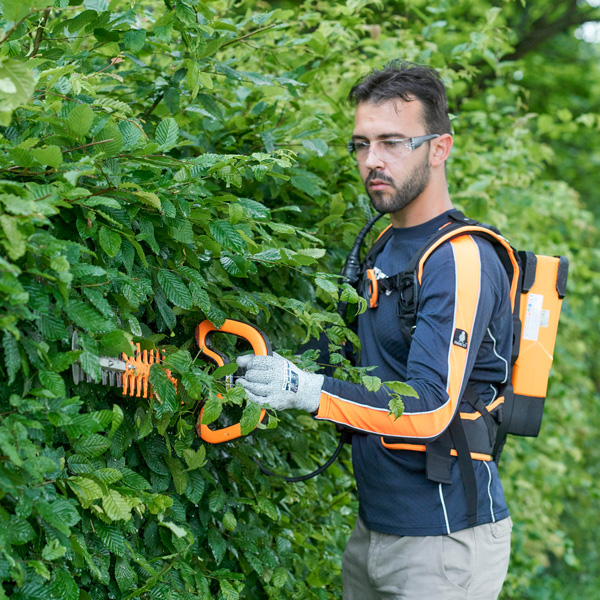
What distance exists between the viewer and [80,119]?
1543 millimetres

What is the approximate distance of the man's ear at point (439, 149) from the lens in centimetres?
269

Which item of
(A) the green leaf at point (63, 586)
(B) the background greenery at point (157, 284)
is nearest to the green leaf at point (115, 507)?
(B) the background greenery at point (157, 284)

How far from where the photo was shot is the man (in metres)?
2.12

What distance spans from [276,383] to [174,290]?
15.0 inches

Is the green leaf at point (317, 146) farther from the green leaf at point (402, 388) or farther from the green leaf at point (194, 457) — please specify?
the green leaf at point (194, 457)

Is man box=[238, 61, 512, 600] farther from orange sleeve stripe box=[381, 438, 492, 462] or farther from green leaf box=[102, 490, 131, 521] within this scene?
green leaf box=[102, 490, 131, 521]

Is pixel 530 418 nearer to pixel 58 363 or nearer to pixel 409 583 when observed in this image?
pixel 409 583

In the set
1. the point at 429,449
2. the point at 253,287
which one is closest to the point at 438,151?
the point at 253,287

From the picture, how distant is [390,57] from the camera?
3.60 m

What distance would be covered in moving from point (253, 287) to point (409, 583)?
3.64ft

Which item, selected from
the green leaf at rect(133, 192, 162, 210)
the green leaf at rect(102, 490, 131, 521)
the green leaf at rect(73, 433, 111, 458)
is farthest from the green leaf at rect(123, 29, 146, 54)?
the green leaf at rect(102, 490, 131, 521)

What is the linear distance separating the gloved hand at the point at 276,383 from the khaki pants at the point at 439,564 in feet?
2.28

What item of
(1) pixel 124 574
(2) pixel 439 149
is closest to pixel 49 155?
(1) pixel 124 574

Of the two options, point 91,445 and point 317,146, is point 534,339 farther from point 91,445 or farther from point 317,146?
point 91,445
